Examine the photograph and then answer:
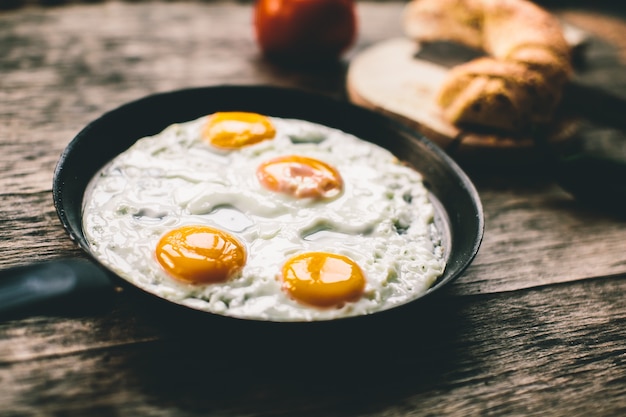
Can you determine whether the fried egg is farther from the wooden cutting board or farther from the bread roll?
the bread roll

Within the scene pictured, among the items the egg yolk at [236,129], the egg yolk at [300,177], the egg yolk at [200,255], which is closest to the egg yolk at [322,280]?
the egg yolk at [200,255]

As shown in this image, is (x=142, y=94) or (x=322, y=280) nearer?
(x=322, y=280)

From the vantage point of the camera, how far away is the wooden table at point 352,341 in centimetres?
112

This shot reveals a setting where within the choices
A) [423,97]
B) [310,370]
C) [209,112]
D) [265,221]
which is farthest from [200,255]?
[423,97]

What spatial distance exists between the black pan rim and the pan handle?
0.13ft

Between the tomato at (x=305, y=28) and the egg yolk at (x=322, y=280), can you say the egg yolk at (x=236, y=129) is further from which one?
the tomato at (x=305, y=28)

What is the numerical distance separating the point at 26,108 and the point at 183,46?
2.70 feet

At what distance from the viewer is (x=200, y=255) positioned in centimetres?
124

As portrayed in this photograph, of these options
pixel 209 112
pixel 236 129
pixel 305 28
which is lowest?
pixel 236 129

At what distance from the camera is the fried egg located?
1220 mm

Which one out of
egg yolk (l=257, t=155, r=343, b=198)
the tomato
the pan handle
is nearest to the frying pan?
the pan handle

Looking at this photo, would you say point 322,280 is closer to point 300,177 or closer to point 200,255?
point 200,255

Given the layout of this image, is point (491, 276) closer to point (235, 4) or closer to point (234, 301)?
point (234, 301)

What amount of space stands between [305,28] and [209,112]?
79 centimetres
